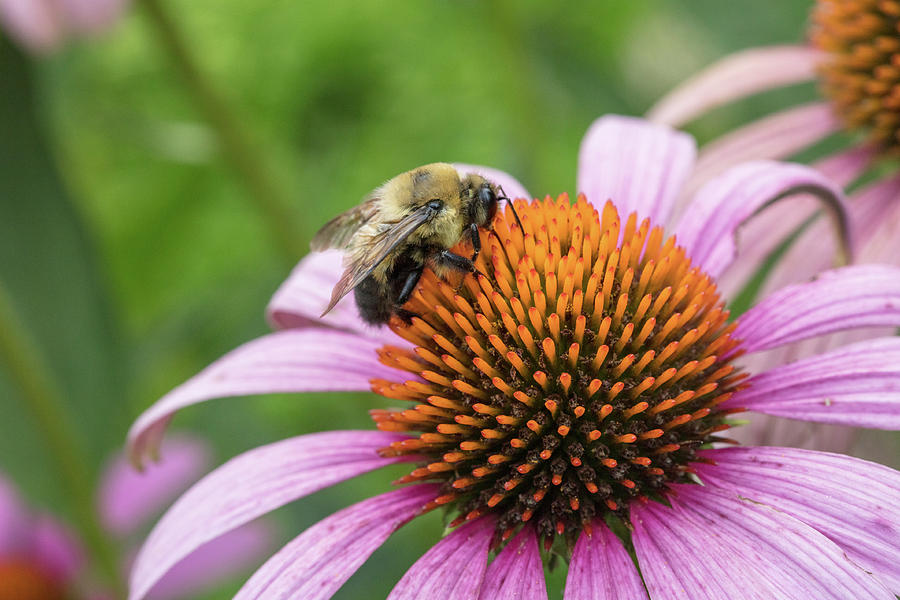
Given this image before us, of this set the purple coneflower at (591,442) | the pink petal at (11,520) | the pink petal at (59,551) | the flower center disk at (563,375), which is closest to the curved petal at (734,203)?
the purple coneflower at (591,442)

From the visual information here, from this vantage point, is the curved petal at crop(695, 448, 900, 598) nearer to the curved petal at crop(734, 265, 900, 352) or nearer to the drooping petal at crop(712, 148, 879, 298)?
the curved petal at crop(734, 265, 900, 352)

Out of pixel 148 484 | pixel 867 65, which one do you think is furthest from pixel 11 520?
pixel 867 65

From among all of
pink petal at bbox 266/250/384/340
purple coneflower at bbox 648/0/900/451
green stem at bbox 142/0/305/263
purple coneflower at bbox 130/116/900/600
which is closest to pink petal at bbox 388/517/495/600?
purple coneflower at bbox 130/116/900/600

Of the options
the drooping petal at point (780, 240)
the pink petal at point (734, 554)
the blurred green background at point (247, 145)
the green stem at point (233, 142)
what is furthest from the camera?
the green stem at point (233, 142)

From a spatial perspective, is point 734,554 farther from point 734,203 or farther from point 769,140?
point 769,140

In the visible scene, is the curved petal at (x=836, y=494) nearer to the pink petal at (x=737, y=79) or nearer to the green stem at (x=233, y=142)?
the pink petal at (x=737, y=79)

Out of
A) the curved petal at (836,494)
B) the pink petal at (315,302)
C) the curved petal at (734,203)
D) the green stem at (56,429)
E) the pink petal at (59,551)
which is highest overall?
the curved petal at (734,203)
